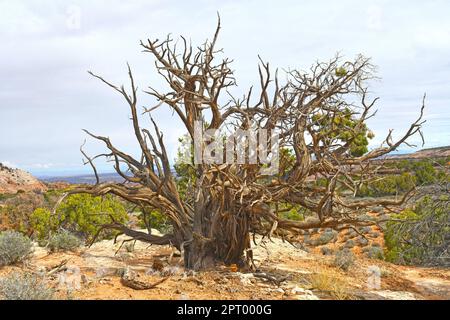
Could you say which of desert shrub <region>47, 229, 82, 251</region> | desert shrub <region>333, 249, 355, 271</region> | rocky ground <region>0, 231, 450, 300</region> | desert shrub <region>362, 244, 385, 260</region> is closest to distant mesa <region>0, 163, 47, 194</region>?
desert shrub <region>47, 229, 82, 251</region>

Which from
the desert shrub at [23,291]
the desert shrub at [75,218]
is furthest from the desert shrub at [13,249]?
the desert shrub at [75,218]

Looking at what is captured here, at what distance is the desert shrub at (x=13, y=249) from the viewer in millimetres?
9000

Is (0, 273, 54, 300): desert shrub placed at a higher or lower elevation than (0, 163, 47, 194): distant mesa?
lower

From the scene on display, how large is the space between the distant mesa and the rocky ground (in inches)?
1668

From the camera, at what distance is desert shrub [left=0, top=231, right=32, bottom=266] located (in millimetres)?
9000

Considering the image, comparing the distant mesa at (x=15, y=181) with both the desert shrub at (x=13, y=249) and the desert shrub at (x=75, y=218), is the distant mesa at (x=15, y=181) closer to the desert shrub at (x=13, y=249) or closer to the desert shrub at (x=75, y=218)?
the desert shrub at (x=75, y=218)

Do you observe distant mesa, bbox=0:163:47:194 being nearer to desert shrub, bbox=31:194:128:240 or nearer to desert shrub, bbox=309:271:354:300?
desert shrub, bbox=31:194:128:240

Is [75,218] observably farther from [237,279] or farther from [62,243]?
[237,279]

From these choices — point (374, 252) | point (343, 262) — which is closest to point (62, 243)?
point (343, 262)

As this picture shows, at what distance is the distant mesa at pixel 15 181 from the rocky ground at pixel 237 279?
42380 millimetres

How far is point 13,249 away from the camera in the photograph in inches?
362

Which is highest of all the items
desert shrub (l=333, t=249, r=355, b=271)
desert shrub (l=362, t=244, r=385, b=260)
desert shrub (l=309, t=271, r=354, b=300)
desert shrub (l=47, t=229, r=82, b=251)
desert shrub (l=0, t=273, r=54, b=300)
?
desert shrub (l=0, t=273, r=54, b=300)
